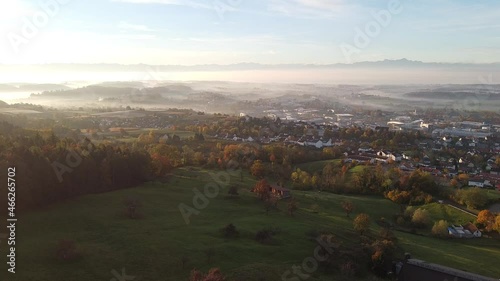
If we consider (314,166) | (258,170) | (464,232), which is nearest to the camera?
(464,232)

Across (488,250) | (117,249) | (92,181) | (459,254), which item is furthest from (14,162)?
(488,250)

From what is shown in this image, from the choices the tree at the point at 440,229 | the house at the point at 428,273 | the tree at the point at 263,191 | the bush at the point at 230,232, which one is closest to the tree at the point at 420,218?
the tree at the point at 440,229

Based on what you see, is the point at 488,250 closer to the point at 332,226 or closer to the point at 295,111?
the point at 332,226

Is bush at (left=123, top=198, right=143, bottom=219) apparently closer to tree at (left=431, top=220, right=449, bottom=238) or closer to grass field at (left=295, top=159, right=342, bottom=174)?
tree at (left=431, top=220, right=449, bottom=238)

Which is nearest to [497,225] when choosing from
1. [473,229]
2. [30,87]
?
[473,229]

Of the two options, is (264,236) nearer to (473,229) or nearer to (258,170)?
(473,229)

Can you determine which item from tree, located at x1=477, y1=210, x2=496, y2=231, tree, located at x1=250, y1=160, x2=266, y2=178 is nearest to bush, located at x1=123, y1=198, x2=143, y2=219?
tree, located at x1=250, y1=160, x2=266, y2=178

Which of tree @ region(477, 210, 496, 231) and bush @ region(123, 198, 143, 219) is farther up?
bush @ region(123, 198, 143, 219)
